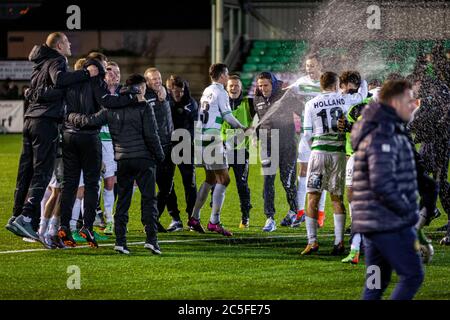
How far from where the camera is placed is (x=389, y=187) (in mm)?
7039

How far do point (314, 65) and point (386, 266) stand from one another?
6.53 metres

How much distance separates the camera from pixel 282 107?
46.9 ft

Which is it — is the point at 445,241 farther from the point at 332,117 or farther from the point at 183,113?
the point at 183,113

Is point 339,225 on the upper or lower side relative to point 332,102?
lower

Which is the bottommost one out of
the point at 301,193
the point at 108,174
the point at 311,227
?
the point at 311,227

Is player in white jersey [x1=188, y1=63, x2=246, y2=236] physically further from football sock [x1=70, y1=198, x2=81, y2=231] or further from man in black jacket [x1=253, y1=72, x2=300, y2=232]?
football sock [x1=70, y1=198, x2=81, y2=231]

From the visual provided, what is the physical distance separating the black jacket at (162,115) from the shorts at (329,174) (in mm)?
2860

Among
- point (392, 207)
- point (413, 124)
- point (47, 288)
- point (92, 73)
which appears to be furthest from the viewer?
point (413, 124)

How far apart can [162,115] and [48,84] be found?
2.02 meters

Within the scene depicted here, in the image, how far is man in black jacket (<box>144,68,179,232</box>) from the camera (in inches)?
526

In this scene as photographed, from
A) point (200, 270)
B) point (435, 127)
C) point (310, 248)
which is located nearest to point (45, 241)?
point (200, 270)

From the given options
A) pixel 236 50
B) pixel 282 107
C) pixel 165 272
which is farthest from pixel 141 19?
pixel 165 272
